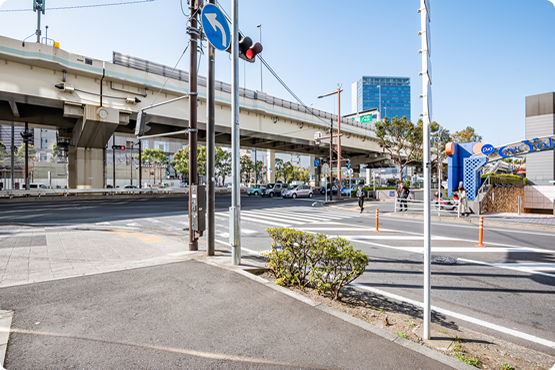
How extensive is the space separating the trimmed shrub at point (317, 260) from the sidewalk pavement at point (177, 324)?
44cm

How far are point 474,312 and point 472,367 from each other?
6.68ft

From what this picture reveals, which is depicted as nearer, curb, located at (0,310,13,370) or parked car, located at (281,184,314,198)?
curb, located at (0,310,13,370)

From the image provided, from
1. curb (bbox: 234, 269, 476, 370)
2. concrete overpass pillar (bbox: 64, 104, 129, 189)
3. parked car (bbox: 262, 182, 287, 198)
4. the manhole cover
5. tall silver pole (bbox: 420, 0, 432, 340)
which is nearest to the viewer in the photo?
curb (bbox: 234, 269, 476, 370)

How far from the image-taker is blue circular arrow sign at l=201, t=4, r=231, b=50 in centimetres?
559

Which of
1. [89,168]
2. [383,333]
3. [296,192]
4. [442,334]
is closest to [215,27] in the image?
[383,333]

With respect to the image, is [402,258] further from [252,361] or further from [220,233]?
[220,233]

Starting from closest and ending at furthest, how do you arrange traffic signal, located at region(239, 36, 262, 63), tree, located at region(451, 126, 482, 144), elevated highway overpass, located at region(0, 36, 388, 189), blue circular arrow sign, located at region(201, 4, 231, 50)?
blue circular arrow sign, located at region(201, 4, 231, 50) → traffic signal, located at region(239, 36, 262, 63) → elevated highway overpass, located at region(0, 36, 388, 189) → tree, located at region(451, 126, 482, 144)

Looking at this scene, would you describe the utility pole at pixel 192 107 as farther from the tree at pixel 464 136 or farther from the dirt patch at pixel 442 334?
the tree at pixel 464 136

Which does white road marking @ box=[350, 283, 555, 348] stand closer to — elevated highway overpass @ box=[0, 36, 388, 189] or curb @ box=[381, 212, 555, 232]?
curb @ box=[381, 212, 555, 232]

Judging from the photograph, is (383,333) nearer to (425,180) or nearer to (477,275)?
(425,180)

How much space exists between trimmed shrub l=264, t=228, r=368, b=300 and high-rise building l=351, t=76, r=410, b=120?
177 meters

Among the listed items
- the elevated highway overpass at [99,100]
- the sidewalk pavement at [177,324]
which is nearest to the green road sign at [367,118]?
the elevated highway overpass at [99,100]

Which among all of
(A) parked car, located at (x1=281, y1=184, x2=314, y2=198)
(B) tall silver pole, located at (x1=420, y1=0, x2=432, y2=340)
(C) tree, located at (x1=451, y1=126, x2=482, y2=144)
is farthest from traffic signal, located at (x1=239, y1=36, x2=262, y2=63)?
(C) tree, located at (x1=451, y1=126, x2=482, y2=144)

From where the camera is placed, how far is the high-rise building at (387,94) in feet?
570
